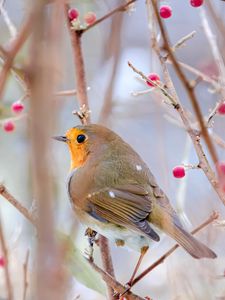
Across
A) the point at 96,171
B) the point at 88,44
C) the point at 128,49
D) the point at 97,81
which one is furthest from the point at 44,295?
the point at 128,49

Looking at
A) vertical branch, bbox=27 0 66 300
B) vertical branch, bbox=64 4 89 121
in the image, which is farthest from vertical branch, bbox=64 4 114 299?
vertical branch, bbox=27 0 66 300

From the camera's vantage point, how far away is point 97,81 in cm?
378

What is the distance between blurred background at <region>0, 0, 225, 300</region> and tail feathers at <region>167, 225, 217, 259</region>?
0.04m

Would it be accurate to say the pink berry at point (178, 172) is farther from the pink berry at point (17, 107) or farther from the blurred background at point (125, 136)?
the pink berry at point (17, 107)

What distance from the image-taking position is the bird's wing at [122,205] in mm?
2320

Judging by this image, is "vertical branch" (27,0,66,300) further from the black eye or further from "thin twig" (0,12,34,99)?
the black eye

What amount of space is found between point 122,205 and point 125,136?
232cm

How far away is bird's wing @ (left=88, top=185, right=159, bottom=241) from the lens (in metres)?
2.32

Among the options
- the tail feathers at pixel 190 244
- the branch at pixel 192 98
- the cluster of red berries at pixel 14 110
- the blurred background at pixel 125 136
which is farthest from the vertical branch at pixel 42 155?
the cluster of red berries at pixel 14 110

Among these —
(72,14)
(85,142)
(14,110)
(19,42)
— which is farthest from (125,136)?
(19,42)

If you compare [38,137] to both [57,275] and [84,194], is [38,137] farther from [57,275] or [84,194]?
[84,194]

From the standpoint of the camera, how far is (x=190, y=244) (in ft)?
6.31

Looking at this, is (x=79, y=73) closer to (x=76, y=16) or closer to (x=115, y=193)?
(x=76, y=16)

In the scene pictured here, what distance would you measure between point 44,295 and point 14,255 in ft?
6.31
